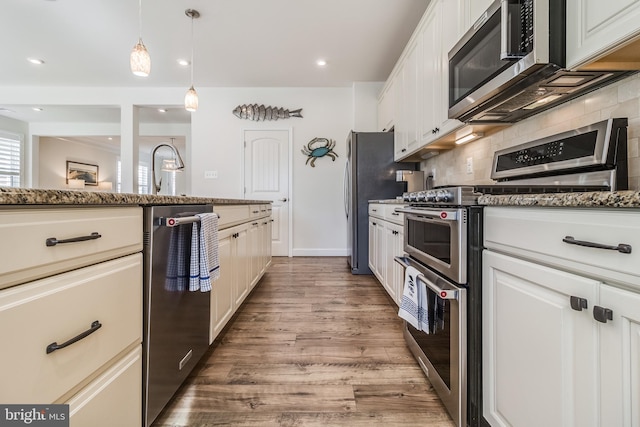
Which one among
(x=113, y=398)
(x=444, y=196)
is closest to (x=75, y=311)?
(x=113, y=398)

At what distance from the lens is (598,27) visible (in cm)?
94

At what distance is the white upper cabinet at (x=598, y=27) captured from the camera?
2.79 feet

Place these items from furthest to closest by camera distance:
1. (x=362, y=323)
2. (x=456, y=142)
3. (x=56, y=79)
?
(x=56, y=79)
(x=456, y=142)
(x=362, y=323)

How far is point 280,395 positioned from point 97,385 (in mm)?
747

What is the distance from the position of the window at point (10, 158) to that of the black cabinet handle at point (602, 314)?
841cm

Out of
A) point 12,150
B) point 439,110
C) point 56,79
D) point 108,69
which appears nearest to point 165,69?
point 108,69

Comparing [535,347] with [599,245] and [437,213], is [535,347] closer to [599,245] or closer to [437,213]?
[599,245]

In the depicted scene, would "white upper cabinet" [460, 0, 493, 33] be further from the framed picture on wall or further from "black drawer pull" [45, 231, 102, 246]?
the framed picture on wall

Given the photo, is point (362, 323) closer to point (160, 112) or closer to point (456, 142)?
point (456, 142)

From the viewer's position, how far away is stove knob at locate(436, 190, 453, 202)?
44.7 inches

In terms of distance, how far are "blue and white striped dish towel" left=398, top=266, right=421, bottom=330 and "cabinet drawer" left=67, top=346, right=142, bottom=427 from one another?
1.07 m

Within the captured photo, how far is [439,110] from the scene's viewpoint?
6.73ft

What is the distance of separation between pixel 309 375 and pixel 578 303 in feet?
3.76

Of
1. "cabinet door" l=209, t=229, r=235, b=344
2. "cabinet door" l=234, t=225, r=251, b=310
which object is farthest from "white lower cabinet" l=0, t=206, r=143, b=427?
"cabinet door" l=234, t=225, r=251, b=310
